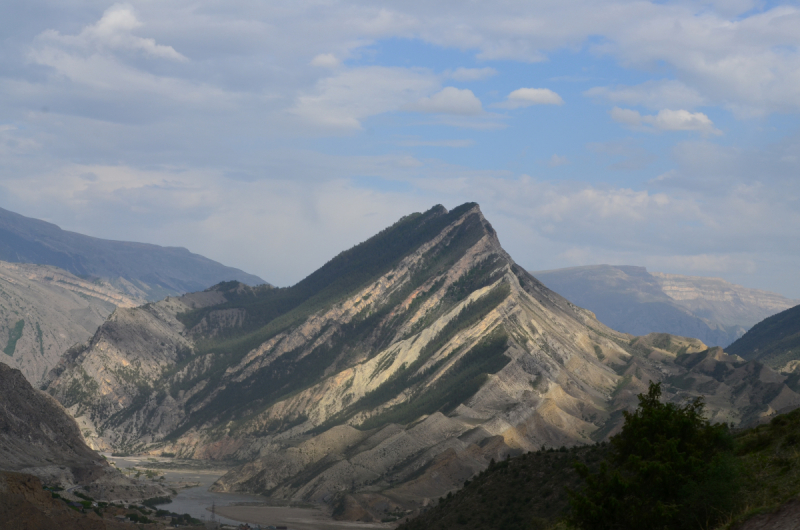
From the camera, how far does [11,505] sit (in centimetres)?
10194

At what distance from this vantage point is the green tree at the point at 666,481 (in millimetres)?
44500

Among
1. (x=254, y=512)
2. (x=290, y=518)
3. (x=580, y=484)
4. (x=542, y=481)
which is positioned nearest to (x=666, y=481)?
(x=580, y=484)

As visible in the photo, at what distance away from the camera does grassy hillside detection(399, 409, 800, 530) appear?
4725 cm

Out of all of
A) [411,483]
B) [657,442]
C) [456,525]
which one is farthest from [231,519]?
[657,442]

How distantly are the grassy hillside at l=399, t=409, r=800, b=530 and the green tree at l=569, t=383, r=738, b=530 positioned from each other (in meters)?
1.49

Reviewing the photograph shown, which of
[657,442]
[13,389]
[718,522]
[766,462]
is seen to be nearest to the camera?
[718,522]

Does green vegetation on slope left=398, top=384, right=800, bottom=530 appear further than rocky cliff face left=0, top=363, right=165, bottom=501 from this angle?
No

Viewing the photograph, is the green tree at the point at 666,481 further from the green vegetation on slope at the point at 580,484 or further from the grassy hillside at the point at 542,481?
the grassy hillside at the point at 542,481

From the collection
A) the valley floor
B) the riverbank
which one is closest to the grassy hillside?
the riverbank

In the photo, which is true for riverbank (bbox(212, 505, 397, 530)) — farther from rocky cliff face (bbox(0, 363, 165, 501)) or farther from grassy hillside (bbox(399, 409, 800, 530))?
grassy hillside (bbox(399, 409, 800, 530))

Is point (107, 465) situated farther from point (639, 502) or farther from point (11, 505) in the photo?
point (639, 502)

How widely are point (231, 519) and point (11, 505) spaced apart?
62.7 m

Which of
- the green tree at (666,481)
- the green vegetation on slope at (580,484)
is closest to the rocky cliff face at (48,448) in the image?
the green vegetation on slope at (580,484)

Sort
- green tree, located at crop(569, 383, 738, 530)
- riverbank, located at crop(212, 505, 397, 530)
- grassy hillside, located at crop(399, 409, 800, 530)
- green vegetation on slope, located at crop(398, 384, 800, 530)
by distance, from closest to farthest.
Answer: green vegetation on slope, located at crop(398, 384, 800, 530) → green tree, located at crop(569, 383, 738, 530) → grassy hillside, located at crop(399, 409, 800, 530) → riverbank, located at crop(212, 505, 397, 530)
